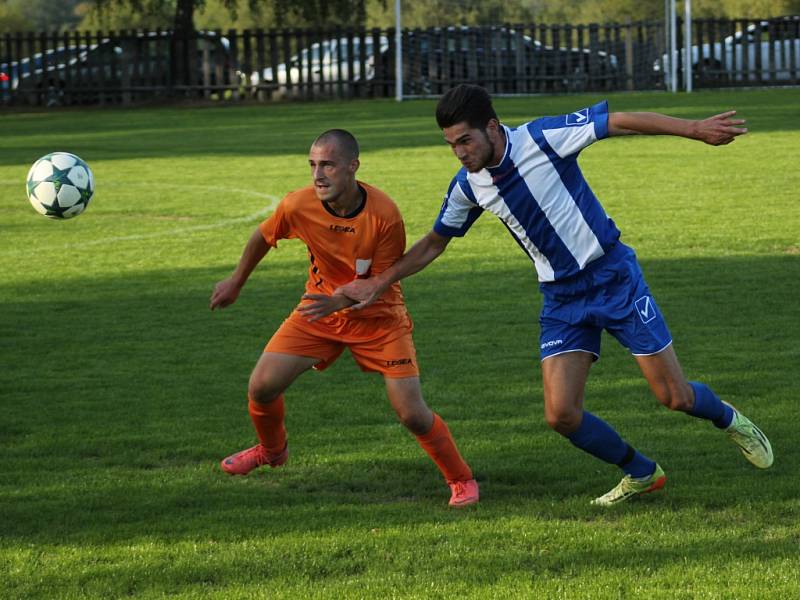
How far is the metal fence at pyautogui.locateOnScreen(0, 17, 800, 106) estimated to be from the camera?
3412 centimetres

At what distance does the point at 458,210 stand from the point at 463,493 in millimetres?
1156

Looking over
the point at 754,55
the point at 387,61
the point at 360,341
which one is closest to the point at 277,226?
the point at 360,341

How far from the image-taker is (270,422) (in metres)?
5.75

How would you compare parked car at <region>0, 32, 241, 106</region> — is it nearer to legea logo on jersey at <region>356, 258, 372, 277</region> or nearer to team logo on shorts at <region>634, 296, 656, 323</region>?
legea logo on jersey at <region>356, 258, 372, 277</region>

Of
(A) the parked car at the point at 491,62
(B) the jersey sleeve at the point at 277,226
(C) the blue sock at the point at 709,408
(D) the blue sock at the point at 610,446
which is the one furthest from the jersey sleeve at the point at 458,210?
(A) the parked car at the point at 491,62

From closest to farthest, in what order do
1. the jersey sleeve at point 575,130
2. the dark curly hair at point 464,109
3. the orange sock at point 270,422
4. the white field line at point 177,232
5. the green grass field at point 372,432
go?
the green grass field at point 372,432, the dark curly hair at point 464,109, the jersey sleeve at point 575,130, the orange sock at point 270,422, the white field line at point 177,232

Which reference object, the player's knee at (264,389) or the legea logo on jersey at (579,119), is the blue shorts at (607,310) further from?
the player's knee at (264,389)

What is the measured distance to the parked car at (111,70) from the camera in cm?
3481

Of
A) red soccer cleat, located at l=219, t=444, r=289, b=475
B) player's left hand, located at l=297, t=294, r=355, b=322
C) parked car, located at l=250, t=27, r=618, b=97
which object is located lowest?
red soccer cleat, located at l=219, t=444, r=289, b=475

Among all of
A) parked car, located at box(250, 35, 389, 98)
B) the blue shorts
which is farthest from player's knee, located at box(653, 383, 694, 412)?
parked car, located at box(250, 35, 389, 98)

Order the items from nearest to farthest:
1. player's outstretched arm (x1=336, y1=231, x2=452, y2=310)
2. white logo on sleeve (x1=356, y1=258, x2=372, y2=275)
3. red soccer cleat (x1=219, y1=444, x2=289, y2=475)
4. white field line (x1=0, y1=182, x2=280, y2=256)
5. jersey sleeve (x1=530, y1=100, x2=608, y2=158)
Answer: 1. jersey sleeve (x1=530, y1=100, x2=608, y2=158)
2. player's outstretched arm (x1=336, y1=231, x2=452, y2=310)
3. white logo on sleeve (x1=356, y1=258, x2=372, y2=275)
4. red soccer cleat (x1=219, y1=444, x2=289, y2=475)
5. white field line (x1=0, y1=182, x2=280, y2=256)

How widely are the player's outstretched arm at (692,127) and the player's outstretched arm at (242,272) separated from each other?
1.69 m

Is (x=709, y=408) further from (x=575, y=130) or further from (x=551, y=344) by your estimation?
(x=575, y=130)

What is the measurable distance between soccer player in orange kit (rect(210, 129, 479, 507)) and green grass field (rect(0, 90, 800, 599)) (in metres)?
0.32
